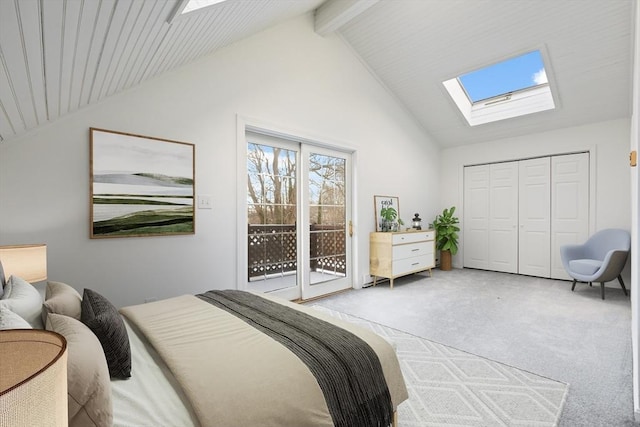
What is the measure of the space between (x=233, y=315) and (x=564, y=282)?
17.1ft

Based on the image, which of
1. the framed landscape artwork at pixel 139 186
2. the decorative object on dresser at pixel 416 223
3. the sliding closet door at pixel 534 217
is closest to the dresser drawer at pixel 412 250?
the decorative object on dresser at pixel 416 223

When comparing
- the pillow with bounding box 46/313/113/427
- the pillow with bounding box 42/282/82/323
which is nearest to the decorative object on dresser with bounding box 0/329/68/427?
the pillow with bounding box 46/313/113/427

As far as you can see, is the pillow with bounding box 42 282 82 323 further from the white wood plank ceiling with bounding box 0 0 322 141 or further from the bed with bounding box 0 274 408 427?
the white wood plank ceiling with bounding box 0 0 322 141

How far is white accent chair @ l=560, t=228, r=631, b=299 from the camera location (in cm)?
373

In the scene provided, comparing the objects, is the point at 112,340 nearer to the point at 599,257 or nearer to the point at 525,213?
the point at 599,257

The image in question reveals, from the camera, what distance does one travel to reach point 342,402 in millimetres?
1188

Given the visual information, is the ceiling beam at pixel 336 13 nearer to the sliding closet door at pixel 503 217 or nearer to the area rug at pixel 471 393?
the area rug at pixel 471 393

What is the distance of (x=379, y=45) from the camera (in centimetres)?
437

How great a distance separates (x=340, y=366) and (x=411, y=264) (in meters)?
3.72

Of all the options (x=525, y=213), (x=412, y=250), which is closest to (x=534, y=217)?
(x=525, y=213)

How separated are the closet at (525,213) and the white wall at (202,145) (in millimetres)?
2021

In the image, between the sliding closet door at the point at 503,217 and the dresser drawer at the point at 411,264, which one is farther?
the sliding closet door at the point at 503,217

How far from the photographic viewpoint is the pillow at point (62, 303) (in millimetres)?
1246

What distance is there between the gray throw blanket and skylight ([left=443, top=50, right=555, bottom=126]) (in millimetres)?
4405
